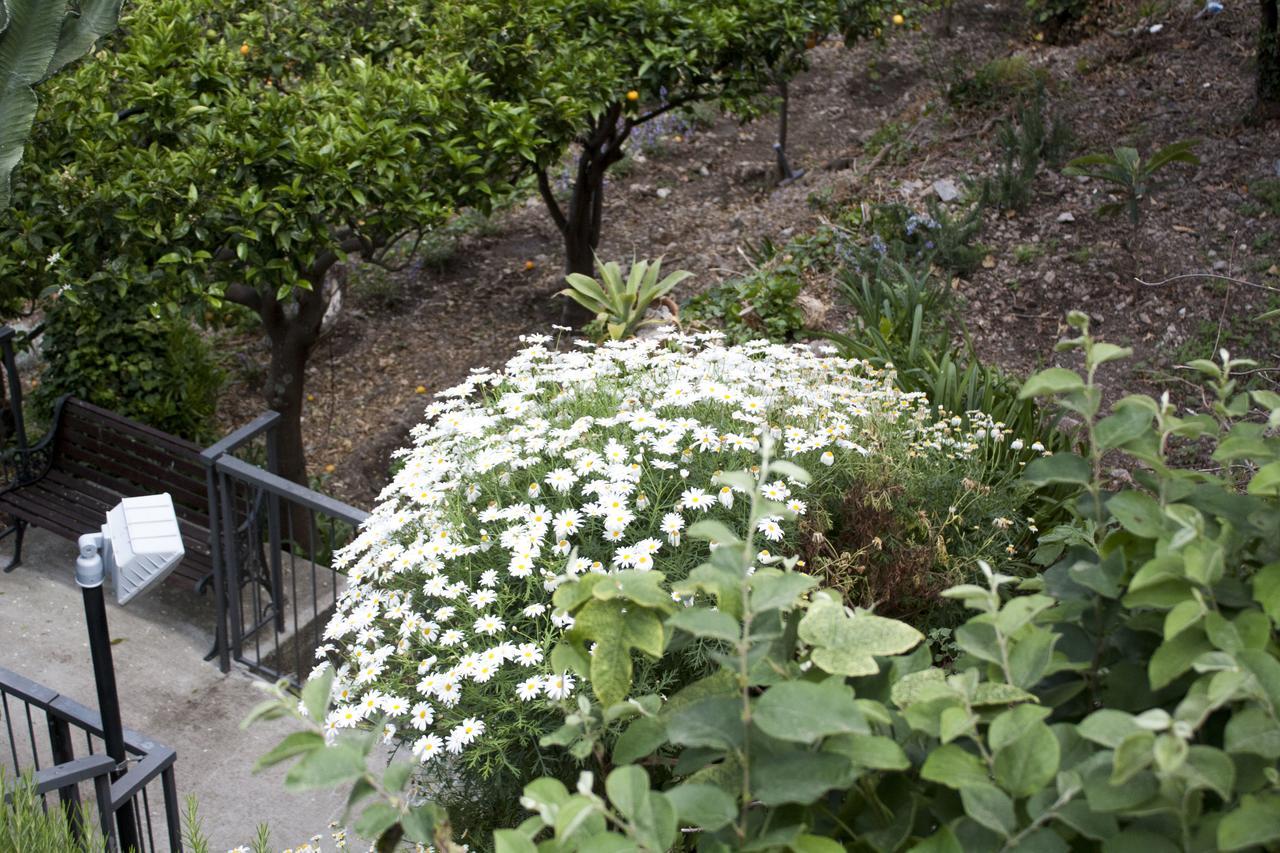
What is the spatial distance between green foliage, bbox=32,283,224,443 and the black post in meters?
3.11

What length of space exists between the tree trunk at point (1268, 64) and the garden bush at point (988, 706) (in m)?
6.17

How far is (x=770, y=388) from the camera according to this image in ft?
11.9

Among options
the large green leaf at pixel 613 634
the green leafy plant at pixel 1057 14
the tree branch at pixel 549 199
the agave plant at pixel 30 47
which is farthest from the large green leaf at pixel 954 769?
the green leafy plant at pixel 1057 14

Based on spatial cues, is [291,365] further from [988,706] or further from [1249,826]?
[1249,826]

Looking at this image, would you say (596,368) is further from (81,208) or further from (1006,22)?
(1006,22)

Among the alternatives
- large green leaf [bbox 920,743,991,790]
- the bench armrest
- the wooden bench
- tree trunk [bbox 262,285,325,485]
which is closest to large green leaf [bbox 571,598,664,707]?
large green leaf [bbox 920,743,991,790]

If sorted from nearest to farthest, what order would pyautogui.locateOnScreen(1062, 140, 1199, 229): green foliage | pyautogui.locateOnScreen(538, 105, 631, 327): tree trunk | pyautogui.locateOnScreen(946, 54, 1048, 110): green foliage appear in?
1. pyautogui.locateOnScreen(1062, 140, 1199, 229): green foliage
2. pyautogui.locateOnScreen(538, 105, 631, 327): tree trunk
3. pyautogui.locateOnScreen(946, 54, 1048, 110): green foliage

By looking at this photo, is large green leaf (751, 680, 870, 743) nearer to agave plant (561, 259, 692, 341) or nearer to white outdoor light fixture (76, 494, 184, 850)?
white outdoor light fixture (76, 494, 184, 850)

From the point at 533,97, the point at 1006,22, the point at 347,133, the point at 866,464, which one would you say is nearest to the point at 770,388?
the point at 866,464

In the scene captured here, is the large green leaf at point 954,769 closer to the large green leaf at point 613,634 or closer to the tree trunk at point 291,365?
the large green leaf at point 613,634

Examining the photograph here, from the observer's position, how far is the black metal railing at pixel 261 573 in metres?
4.71

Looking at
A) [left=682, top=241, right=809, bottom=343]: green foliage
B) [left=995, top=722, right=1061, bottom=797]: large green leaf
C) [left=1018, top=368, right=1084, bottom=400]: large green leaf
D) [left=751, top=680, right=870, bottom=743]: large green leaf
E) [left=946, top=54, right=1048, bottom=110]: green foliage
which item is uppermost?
[left=1018, top=368, right=1084, bottom=400]: large green leaf

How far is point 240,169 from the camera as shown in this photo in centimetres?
486

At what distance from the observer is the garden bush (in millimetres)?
1208
